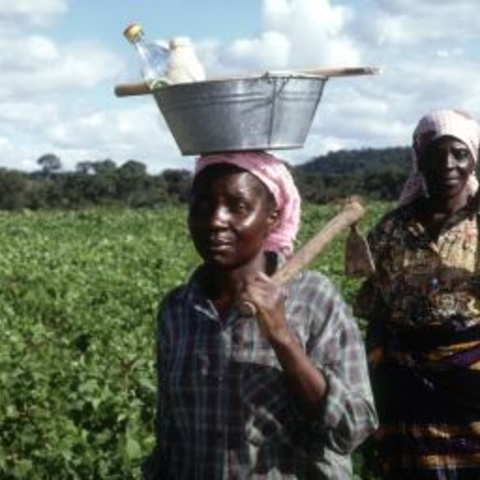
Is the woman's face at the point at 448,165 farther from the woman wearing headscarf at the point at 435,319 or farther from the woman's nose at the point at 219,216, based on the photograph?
the woman's nose at the point at 219,216

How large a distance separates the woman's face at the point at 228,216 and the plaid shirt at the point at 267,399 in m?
0.11

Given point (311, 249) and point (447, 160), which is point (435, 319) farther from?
point (311, 249)

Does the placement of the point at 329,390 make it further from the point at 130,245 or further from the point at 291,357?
the point at 130,245

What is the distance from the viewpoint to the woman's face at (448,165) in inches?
150

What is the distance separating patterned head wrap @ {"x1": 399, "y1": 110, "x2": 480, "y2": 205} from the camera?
3809mm

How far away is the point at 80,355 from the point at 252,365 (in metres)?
5.83

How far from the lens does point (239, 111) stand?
8.07 ft

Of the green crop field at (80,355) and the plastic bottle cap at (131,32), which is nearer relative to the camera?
the plastic bottle cap at (131,32)

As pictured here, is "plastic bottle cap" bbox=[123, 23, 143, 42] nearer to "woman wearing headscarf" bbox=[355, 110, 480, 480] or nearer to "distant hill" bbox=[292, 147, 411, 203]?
"woman wearing headscarf" bbox=[355, 110, 480, 480]

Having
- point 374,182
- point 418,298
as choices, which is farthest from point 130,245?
point 374,182

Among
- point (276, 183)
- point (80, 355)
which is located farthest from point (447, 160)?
point (80, 355)

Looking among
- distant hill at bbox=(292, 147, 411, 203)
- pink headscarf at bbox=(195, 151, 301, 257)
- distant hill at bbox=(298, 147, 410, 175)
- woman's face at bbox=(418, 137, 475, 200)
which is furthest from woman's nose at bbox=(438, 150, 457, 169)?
distant hill at bbox=(298, 147, 410, 175)

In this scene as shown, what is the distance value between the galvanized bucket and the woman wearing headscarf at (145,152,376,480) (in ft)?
0.14

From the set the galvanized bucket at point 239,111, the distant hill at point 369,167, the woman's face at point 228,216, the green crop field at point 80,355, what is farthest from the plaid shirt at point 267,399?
the distant hill at point 369,167
